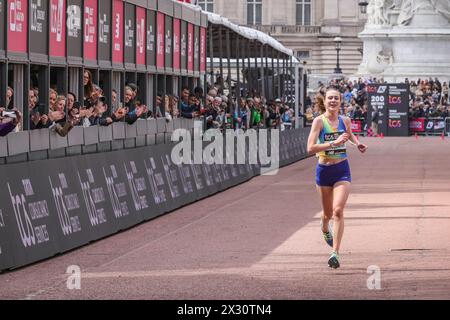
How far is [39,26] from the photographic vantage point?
22.4 metres

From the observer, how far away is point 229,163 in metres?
33.8

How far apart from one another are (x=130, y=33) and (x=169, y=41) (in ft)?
12.4

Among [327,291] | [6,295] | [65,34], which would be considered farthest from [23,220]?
[65,34]

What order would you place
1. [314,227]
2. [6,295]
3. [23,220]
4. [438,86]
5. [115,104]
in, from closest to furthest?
1. [6,295]
2. [23,220]
3. [314,227]
4. [115,104]
5. [438,86]

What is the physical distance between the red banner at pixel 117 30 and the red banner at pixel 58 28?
10.6ft

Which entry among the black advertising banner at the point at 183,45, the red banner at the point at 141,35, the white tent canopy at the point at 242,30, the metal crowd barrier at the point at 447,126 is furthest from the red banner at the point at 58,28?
the metal crowd barrier at the point at 447,126

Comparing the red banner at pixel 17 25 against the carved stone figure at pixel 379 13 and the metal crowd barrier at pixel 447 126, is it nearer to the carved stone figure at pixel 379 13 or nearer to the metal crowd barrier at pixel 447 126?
the metal crowd barrier at pixel 447 126

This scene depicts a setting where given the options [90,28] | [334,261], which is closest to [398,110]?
[90,28]

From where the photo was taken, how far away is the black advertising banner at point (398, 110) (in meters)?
A: 70.3

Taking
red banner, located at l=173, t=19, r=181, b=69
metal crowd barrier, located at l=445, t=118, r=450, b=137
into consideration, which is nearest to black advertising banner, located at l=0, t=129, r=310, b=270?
red banner, located at l=173, t=19, r=181, b=69

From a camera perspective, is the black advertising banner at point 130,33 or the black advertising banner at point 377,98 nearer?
the black advertising banner at point 130,33

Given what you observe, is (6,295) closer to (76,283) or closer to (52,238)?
(76,283)

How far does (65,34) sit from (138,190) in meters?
2.42

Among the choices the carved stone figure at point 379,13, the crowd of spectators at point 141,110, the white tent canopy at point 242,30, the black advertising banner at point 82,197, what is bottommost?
the black advertising banner at point 82,197
